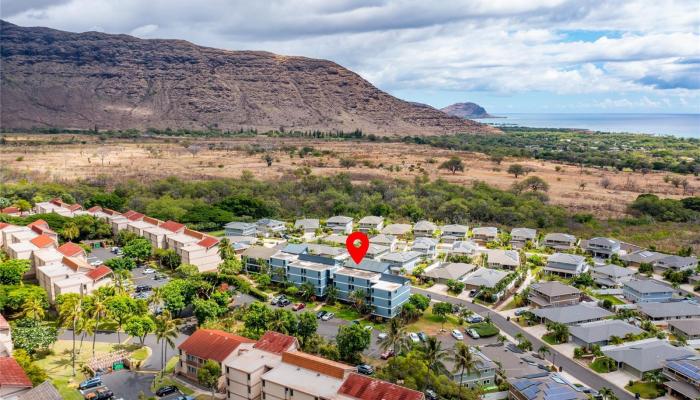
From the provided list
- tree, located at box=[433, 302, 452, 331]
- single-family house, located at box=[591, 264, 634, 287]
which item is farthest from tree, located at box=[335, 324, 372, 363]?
single-family house, located at box=[591, 264, 634, 287]

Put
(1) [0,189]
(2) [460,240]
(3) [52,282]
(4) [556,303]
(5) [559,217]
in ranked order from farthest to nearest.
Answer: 1. (1) [0,189]
2. (5) [559,217]
3. (2) [460,240]
4. (4) [556,303]
5. (3) [52,282]

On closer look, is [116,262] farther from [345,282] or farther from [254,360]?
[254,360]

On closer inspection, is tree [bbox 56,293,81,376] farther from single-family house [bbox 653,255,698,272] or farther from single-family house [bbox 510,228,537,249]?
single-family house [bbox 653,255,698,272]

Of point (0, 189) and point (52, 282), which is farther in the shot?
point (0, 189)

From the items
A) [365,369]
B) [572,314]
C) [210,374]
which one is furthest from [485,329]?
[210,374]

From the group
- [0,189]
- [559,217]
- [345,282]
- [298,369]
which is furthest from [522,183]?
[0,189]

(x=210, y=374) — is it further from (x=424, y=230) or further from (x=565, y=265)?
(x=424, y=230)

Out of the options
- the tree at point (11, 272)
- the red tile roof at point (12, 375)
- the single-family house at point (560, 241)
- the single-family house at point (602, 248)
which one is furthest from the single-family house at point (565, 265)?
the tree at point (11, 272)
